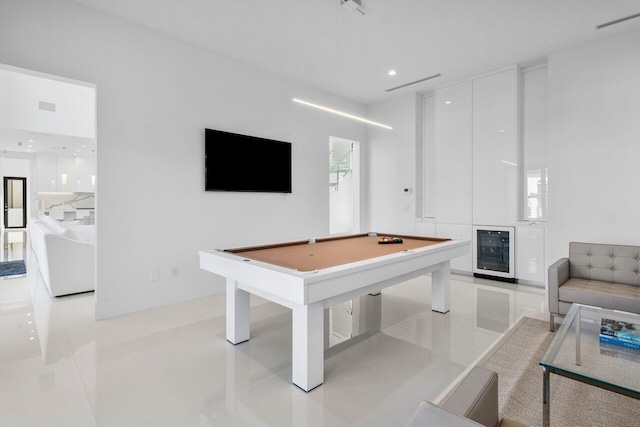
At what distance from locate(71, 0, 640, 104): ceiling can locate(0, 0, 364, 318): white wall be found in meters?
0.27

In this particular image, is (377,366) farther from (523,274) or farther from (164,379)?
(523,274)

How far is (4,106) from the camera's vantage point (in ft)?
20.1

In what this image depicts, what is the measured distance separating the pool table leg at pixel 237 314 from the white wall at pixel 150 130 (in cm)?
149

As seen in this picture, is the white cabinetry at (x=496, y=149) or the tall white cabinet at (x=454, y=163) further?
the tall white cabinet at (x=454, y=163)

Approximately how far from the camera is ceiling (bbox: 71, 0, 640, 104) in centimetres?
325

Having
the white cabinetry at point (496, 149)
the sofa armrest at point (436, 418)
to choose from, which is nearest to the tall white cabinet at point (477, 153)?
the white cabinetry at point (496, 149)

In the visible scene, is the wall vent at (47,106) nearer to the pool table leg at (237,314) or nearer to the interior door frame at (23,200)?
the pool table leg at (237,314)

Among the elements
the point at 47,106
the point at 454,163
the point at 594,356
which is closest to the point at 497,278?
the point at 454,163

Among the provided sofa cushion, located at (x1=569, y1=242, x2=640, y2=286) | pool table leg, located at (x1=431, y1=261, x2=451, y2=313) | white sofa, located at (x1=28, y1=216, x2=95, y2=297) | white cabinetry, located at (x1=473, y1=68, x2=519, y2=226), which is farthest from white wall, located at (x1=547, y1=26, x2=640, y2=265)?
white sofa, located at (x1=28, y1=216, x2=95, y2=297)

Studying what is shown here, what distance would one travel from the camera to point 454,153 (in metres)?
5.37

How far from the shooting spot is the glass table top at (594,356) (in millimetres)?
1507

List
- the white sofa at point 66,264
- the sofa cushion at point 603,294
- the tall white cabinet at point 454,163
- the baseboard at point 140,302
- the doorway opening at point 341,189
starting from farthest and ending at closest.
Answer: the doorway opening at point 341,189 < the tall white cabinet at point 454,163 < the white sofa at point 66,264 < the baseboard at point 140,302 < the sofa cushion at point 603,294

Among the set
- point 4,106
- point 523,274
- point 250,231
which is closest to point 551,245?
point 523,274

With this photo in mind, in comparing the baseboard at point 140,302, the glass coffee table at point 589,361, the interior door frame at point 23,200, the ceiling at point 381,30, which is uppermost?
the ceiling at point 381,30
